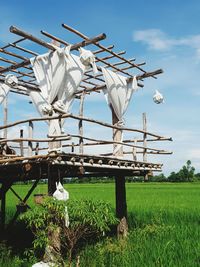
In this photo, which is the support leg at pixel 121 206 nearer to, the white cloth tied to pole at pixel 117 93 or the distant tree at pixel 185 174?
Answer: the white cloth tied to pole at pixel 117 93

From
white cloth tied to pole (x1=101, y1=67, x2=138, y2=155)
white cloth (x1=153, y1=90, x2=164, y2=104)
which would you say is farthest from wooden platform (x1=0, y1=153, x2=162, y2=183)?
white cloth (x1=153, y1=90, x2=164, y2=104)

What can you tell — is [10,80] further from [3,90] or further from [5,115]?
[5,115]

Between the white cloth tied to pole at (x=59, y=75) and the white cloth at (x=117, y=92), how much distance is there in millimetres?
1051

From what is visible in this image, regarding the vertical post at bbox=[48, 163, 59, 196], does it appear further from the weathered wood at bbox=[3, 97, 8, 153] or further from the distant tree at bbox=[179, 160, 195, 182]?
the distant tree at bbox=[179, 160, 195, 182]

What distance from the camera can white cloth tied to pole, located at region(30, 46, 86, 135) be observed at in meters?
7.46

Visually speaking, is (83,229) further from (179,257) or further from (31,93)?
(31,93)

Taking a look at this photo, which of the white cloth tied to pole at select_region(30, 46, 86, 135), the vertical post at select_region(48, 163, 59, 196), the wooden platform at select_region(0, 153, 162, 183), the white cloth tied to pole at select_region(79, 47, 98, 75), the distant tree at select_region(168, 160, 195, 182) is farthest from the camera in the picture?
the distant tree at select_region(168, 160, 195, 182)

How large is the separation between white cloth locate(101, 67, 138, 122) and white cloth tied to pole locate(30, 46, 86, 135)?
3.45 ft

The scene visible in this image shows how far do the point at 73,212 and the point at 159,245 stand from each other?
165 cm

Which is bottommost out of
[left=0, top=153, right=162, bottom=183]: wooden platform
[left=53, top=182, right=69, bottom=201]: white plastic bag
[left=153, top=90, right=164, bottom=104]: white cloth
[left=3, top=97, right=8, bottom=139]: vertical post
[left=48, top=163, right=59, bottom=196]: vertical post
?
[left=53, top=182, right=69, bottom=201]: white plastic bag

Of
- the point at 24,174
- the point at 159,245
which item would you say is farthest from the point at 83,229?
the point at 24,174

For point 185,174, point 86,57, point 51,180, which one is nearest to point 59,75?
point 86,57

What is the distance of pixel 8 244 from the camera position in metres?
9.18

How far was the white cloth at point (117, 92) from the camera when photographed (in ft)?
28.9
